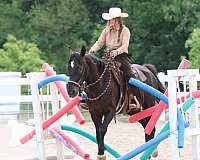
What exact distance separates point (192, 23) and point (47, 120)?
84.3ft

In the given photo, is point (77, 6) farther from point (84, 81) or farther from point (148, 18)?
point (84, 81)

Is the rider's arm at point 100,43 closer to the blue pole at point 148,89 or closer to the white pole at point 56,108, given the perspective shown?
the blue pole at point 148,89

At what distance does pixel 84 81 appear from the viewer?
1024 centimetres

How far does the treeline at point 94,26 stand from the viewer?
3691 cm

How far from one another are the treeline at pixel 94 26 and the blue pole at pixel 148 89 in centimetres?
2528

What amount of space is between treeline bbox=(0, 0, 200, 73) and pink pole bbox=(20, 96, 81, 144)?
2457 cm

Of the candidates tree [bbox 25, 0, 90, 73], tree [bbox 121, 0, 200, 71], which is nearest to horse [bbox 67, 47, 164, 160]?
tree [bbox 121, 0, 200, 71]

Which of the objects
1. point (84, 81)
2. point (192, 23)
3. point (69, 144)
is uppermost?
point (192, 23)

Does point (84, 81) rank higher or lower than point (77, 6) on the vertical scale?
lower

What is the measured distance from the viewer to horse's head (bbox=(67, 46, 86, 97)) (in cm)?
967

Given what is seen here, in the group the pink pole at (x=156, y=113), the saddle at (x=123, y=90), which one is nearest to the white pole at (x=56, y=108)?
the saddle at (x=123, y=90)

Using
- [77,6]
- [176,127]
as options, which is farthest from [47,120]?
[77,6]

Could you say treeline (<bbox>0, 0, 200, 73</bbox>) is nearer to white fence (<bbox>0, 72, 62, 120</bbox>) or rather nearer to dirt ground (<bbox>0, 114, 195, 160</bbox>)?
white fence (<bbox>0, 72, 62, 120</bbox>)

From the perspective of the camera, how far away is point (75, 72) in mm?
9883
